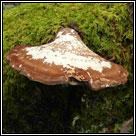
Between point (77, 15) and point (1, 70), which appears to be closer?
point (1, 70)

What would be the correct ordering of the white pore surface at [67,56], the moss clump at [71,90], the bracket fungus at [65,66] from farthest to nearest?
the moss clump at [71,90] → the white pore surface at [67,56] → the bracket fungus at [65,66]

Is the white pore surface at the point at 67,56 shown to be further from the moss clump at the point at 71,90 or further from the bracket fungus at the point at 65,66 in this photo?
the moss clump at the point at 71,90

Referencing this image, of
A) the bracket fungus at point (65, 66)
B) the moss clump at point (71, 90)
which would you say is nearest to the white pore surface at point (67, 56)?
the bracket fungus at point (65, 66)

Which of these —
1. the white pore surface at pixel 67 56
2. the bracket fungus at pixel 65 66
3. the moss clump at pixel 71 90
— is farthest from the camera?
the moss clump at pixel 71 90

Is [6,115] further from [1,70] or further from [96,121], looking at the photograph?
[96,121]

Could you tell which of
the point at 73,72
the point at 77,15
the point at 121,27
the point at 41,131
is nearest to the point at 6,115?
the point at 41,131

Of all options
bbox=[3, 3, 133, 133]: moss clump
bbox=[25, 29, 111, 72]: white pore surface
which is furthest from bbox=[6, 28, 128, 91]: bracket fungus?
bbox=[3, 3, 133, 133]: moss clump

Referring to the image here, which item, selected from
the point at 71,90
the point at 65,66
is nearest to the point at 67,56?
the point at 65,66
